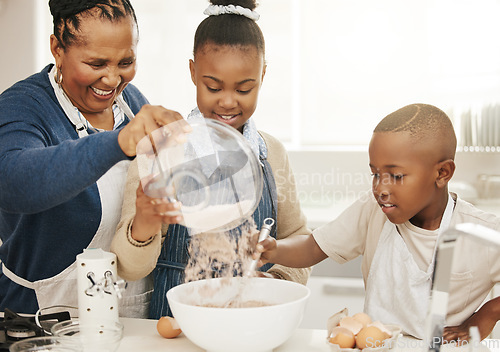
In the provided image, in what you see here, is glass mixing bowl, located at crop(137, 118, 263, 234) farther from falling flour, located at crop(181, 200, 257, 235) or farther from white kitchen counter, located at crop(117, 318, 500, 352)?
white kitchen counter, located at crop(117, 318, 500, 352)

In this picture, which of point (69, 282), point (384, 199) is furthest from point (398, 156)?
point (69, 282)

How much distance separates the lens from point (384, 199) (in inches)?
44.5

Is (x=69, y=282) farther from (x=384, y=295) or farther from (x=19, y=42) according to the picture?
(x=19, y=42)

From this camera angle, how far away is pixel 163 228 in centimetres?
127

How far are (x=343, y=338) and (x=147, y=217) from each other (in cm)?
44

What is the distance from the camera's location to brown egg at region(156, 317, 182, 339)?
97 cm

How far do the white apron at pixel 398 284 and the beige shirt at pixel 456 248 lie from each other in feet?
0.06

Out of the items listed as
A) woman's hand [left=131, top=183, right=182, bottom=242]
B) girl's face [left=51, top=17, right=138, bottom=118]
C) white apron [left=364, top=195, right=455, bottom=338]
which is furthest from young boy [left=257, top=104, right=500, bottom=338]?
girl's face [left=51, top=17, right=138, bottom=118]

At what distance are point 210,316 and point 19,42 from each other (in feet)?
7.65

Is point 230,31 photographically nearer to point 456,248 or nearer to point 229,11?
point 229,11

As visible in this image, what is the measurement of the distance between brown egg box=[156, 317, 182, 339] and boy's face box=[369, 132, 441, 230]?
492 millimetres

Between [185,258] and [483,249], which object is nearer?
[483,249]

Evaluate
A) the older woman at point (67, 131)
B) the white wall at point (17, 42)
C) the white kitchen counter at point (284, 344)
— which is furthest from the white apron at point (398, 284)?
the white wall at point (17, 42)

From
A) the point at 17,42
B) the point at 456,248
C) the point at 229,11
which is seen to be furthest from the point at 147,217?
the point at 17,42
